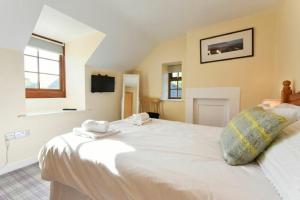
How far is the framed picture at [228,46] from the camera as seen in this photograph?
244 cm

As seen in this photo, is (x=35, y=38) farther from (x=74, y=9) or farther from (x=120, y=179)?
(x=120, y=179)

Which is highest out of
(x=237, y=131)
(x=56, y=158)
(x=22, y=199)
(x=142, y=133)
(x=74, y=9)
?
(x=74, y=9)

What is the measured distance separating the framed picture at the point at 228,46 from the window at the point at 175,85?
33.5 inches

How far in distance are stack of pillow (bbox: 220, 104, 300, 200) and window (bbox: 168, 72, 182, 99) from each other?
2.64 metres

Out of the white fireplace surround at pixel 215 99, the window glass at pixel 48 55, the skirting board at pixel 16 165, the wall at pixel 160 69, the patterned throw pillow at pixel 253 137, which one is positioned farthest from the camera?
the wall at pixel 160 69

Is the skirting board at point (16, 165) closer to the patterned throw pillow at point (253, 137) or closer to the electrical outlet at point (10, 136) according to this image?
the electrical outlet at point (10, 136)

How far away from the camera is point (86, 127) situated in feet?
4.76

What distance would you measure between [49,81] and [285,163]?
346 centimetres

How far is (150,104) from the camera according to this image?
3836 mm

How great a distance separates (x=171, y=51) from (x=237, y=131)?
2.80 meters

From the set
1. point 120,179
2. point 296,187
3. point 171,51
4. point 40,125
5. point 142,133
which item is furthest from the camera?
point 171,51

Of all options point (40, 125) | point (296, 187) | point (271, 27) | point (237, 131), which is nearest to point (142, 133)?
point (237, 131)

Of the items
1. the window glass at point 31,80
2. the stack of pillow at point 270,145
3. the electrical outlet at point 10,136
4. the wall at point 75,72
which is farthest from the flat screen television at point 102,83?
the stack of pillow at point 270,145

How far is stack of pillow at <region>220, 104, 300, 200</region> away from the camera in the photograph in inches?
24.5
